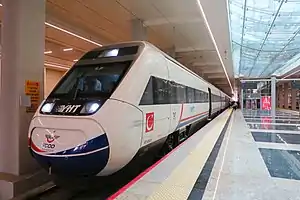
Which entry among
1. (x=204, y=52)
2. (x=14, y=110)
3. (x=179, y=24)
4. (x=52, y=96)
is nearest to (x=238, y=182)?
(x=52, y=96)

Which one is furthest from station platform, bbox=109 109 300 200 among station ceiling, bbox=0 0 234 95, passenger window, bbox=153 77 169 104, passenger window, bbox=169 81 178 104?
station ceiling, bbox=0 0 234 95

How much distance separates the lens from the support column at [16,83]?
473 cm

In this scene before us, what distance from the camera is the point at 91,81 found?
4.47 metres

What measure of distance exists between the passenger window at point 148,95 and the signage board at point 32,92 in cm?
212

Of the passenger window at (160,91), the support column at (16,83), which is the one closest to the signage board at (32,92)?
the support column at (16,83)

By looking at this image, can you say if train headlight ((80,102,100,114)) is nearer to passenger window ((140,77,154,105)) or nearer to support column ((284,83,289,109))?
passenger window ((140,77,154,105))

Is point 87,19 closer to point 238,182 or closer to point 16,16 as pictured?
point 16,16

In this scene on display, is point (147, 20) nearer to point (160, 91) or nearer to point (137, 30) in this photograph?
point (137, 30)

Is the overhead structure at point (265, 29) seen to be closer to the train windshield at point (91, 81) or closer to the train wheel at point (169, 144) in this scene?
the train wheel at point (169, 144)

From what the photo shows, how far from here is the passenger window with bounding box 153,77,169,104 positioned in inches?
201

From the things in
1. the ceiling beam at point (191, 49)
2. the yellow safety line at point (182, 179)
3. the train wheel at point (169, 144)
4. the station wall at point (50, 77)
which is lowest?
the train wheel at point (169, 144)

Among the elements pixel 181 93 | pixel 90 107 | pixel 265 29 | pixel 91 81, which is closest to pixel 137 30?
pixel 181 93

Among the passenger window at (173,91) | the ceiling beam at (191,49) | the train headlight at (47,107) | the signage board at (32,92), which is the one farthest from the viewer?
the ceiling beam at (191,49)

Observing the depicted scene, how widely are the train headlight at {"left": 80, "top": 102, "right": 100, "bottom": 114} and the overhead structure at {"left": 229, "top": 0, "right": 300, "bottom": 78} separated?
7905 millimetres
